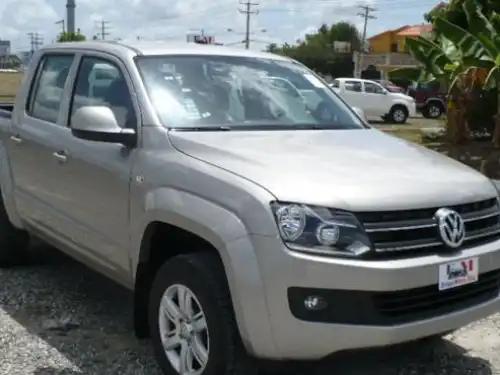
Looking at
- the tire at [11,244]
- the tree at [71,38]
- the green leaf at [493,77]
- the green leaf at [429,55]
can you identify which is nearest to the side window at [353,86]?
the tree at [71,38]

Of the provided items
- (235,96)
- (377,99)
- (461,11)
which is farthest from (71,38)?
(235,96)

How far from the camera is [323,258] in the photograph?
321 cm

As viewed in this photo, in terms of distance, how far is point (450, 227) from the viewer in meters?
3.48

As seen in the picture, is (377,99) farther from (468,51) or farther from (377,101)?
(468,51)

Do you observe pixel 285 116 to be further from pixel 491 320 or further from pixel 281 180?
pixel 491 320

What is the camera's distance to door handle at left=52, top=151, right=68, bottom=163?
4748mm

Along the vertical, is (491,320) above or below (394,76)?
below

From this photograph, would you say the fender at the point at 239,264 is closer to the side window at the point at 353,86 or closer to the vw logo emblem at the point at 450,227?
the vw logo emblem at the point at 450,227

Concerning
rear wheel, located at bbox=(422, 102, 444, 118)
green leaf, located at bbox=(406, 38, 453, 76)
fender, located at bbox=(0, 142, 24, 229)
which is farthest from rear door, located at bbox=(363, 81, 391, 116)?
fender, located at bbox=(0, 142, 24, 229)

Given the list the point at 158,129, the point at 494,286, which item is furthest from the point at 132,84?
the point at 494,286

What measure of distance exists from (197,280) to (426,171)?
124 centimetres

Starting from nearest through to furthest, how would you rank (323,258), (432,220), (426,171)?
1. (323,258)
2. (432,220)
3. (426,171)

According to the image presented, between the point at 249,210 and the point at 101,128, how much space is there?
3.85 ft

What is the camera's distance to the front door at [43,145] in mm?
4961
